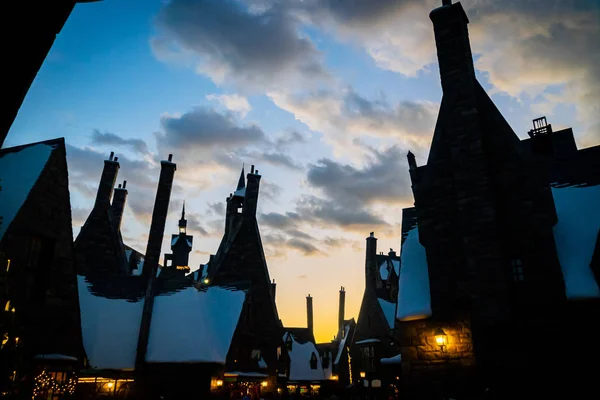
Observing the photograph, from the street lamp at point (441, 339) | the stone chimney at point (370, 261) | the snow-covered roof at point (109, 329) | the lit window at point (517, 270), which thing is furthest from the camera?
the stone chimney at point (370, 261)

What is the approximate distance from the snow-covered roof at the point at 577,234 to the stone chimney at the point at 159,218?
68.0 feet

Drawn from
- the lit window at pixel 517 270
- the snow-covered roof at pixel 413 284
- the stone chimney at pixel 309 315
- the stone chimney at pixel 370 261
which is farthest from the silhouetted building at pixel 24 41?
the stone chimney at pixel 309 315

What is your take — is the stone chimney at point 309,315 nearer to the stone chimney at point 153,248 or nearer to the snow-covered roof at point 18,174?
the stone chimney at point 153,248

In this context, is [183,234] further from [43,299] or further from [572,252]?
[572,252]

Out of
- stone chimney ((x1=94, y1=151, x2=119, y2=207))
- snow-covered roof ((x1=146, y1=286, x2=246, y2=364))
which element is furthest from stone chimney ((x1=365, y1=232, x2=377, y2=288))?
stone chimney ((x1=94, y1=151, x2=119, y2=207))

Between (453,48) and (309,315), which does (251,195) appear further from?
(309,315)

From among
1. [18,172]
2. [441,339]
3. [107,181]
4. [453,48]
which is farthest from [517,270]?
[107,181]

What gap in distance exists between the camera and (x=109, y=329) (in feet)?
69.2

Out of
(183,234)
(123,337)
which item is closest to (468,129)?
(123,337)

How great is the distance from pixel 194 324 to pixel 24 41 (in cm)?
2154

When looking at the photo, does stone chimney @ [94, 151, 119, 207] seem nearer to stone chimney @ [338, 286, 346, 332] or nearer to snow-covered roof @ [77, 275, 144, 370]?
snow-covered roof @ [77, 275, 144, 370]

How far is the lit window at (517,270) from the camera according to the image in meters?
12.9

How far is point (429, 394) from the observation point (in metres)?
12.8

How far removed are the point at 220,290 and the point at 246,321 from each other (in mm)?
2609
